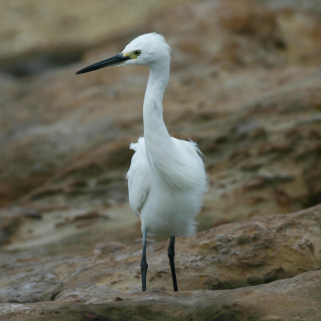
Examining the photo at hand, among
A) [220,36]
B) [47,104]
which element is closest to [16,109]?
[47,104]

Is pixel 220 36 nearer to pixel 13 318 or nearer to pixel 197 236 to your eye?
pixel 197 236

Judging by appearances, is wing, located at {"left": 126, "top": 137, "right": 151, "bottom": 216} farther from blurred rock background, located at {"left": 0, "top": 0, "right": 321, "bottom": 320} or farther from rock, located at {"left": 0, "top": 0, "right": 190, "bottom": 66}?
rock, located at {"left": 0, "top": 0, "right": 190, "bottom": 66}

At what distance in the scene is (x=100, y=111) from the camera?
671 cm

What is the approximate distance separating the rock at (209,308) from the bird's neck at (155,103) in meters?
1.00

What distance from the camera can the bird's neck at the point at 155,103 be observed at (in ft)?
8.41

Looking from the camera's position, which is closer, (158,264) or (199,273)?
Answer: (199,273)

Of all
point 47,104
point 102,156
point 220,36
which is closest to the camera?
point 102,156

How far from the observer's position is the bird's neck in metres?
2.56

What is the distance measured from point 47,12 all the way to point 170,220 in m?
12.3

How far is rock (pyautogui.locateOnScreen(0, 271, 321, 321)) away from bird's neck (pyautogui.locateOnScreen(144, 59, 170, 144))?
1004 millimetres

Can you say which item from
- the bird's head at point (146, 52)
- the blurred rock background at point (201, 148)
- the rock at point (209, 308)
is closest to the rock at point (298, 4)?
the blurred rock background at point (201, 148)

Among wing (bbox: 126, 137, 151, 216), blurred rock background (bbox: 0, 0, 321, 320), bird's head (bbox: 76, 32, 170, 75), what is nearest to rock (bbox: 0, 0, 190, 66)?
blurred rock background (bbox: 0, 0, 321, 320)

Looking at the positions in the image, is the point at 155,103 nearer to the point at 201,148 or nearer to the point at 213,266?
the point at 213,266

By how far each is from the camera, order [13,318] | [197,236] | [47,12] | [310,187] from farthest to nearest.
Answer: [47,12] < [310,187] < [197,236] < [13,318]
